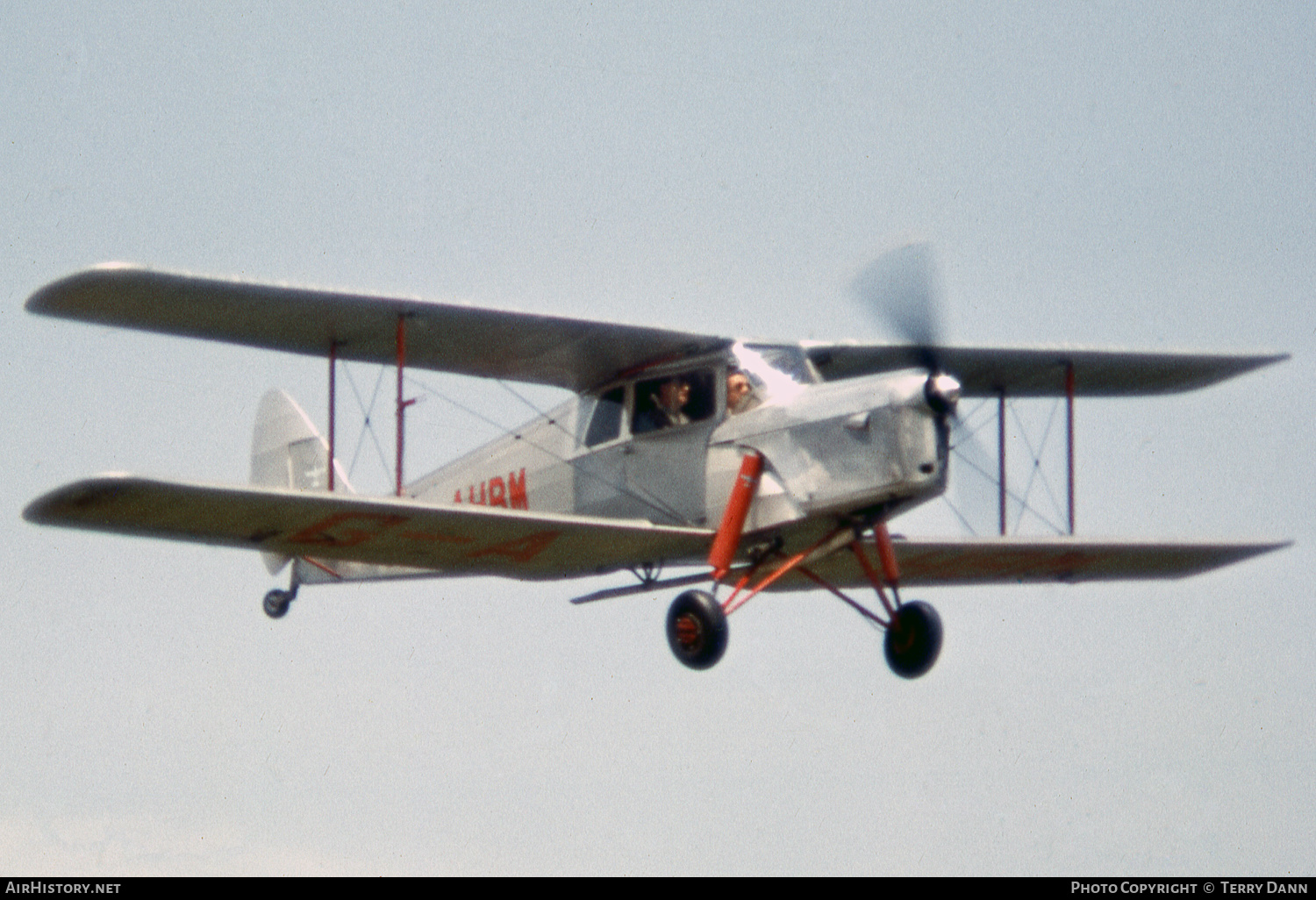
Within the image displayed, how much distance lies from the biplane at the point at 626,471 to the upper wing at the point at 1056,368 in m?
0.09

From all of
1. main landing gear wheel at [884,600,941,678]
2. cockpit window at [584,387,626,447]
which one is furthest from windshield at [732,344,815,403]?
main landing gear wheel at [884,600,941,678]

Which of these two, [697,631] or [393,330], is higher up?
[393,330]

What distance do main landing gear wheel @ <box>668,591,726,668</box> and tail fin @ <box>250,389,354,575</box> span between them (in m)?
6.81

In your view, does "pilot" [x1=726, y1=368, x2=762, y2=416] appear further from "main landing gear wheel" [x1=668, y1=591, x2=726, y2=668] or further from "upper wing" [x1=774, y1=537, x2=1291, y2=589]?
"upper wing" [x1=774, y1=537, x2=1291, y2=589]

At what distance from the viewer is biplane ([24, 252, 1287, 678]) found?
49.0 ft

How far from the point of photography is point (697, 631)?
15125 millimetres

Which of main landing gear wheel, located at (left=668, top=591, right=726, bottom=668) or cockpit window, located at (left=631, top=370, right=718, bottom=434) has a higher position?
cockpit window, located at (left=631, top=370, right=718, bottom=434)

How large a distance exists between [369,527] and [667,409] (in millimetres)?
2808

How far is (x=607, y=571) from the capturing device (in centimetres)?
1697

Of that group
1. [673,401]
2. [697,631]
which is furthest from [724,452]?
[697,631]

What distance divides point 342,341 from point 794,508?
168 inches

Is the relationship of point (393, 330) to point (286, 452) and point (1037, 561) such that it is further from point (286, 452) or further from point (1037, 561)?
point (1037, 561)

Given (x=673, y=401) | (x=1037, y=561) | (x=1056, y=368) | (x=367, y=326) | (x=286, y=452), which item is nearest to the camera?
(x=673, y=401)
